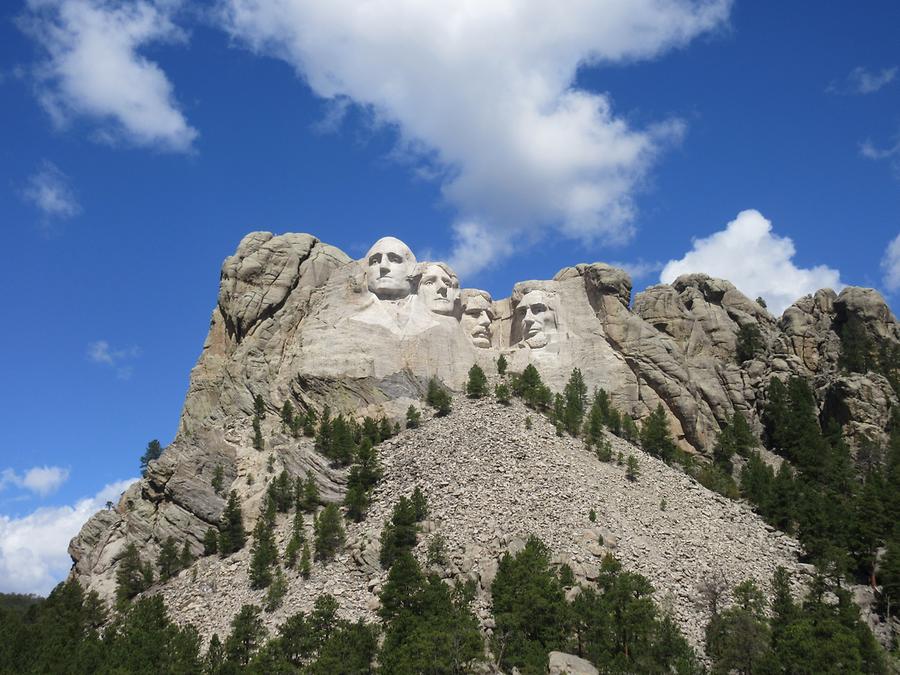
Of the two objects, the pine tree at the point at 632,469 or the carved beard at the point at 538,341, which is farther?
the carved beard at the point at 538,341

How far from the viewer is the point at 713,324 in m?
82.4

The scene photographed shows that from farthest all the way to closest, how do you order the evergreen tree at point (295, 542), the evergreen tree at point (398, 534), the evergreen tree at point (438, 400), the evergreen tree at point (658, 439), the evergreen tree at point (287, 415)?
the evergreen tree at point (658, 439), the evergreen tree at point (438, 400), the evergreen tree at point (287, 415), the evergreen tree at point (295, 542), the evergreen tree at point (398, 534)

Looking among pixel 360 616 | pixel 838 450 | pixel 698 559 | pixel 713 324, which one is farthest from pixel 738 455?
pixel 360 616

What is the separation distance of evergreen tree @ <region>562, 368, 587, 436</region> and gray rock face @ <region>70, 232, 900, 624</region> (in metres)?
1.43

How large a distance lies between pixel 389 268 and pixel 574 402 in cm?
1504

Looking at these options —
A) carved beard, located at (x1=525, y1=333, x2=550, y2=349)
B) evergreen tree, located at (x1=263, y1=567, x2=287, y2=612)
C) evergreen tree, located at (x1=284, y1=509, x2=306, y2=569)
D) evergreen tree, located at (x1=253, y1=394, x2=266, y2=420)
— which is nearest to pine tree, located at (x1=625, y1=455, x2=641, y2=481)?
carved beard, located at (x1=525, y1=333, x2=550, y2=349)

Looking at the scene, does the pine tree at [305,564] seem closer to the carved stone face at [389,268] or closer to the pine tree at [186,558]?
the pine tree at [186,558]

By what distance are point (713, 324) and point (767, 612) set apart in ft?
107

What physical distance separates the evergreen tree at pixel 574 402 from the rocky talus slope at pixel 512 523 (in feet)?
4.28

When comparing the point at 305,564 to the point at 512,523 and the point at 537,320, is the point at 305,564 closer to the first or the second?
the point at 512,523

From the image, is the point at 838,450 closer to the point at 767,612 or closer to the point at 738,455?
the point at 738,455

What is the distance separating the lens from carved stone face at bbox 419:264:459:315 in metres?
75.5

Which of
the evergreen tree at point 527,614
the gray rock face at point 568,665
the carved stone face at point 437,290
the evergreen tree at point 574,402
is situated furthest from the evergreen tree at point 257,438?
the gray rock face at point 568,665

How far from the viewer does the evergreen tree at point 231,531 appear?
Answer: 5897 centimetres
